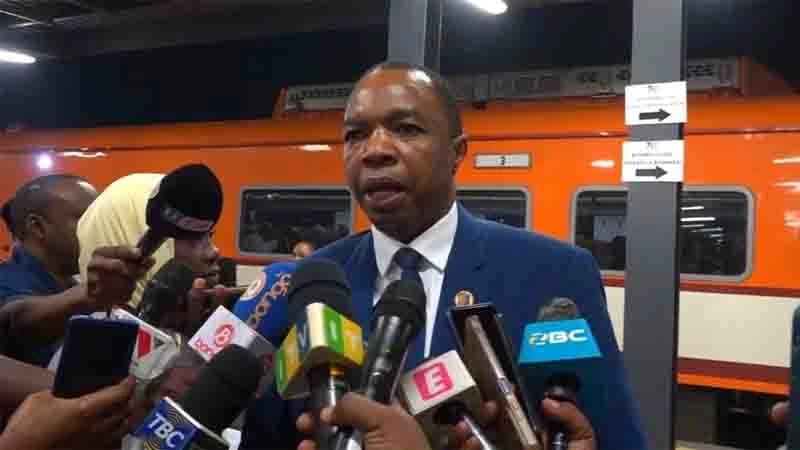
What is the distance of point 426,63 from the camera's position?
378 centimetres

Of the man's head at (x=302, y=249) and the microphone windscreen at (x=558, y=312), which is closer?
the microphone windscreen at (x=558, y=312)

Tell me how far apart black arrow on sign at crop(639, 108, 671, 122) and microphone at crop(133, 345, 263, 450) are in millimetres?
2382

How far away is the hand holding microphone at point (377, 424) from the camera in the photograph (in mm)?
969

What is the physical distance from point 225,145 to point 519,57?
194 inches

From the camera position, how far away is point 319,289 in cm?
125

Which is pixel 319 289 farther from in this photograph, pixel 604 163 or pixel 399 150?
pixel 604 163

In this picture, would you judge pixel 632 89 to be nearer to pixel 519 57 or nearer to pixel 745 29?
pixel 745 29

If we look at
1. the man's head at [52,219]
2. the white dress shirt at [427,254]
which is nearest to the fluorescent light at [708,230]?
the man's head at [52,219]

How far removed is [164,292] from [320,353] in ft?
2.89

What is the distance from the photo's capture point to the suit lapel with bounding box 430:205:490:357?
5.45 feet

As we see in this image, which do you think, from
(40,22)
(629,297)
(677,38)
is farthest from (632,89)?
Answer: (40,22)

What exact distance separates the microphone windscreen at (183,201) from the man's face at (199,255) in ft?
0.24

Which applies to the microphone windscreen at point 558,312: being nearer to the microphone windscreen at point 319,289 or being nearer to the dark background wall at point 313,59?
the microphone windscreen at point 319,289

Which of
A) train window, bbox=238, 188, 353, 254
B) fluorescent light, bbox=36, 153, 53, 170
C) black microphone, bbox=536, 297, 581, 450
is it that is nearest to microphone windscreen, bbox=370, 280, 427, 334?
black microphone, bbox=536, 297, 581, 450
